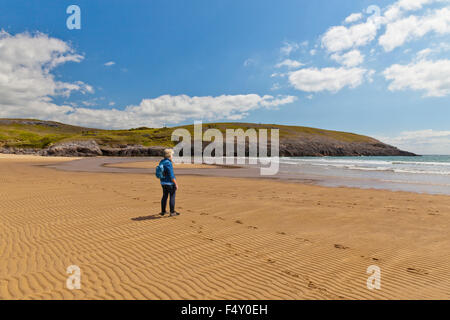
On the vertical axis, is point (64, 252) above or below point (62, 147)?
below

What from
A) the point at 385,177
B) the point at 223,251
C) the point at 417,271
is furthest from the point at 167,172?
the point at 385,177

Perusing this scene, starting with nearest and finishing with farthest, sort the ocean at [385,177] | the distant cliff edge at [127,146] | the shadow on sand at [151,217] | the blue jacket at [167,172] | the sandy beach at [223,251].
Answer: the sandy beach at [223,251] < the blue jacket at [167,172] < the shadow on sand at [151,217] < the ocean at [385,177] < the distant cliff edge at [127,146]

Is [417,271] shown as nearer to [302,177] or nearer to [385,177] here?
[302,177]

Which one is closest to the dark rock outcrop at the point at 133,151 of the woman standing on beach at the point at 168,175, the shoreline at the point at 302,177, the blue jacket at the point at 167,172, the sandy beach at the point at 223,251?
the shoreline at the point at 302,177

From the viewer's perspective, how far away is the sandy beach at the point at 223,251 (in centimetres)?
437

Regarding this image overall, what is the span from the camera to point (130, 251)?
6016 millimetres

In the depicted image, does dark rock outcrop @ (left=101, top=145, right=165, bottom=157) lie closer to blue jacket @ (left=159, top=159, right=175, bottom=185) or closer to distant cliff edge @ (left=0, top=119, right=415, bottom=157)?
distant cliff edge @ (left=0, top=119, right=415, bottom=157)

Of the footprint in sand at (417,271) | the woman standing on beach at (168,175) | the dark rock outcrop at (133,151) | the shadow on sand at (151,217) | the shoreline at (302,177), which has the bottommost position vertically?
the footprint in sand at (417,271)

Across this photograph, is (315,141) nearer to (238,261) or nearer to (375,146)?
(375,146)

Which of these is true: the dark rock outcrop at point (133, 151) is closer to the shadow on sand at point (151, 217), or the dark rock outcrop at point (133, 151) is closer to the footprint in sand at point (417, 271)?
the shadow on sand at point (151, 217)

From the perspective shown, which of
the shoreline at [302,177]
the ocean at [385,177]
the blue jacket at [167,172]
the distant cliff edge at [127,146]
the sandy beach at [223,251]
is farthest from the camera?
the distant cliff edge at [127,146]
